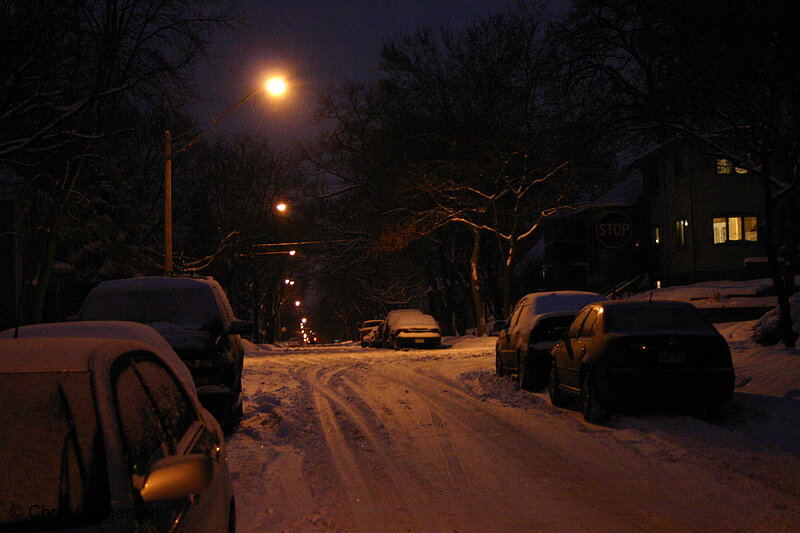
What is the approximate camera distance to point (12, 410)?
3.05 metres

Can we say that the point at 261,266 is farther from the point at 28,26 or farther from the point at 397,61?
the point at 28,26

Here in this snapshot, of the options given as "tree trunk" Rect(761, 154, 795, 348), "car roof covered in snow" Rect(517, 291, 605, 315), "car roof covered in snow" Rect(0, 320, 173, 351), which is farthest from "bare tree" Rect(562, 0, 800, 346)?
"car roof covered in snow" Rect(0, 320, 173, 351)

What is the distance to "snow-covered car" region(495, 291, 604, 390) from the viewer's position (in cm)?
1505

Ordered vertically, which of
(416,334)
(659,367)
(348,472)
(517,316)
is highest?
(517,316)

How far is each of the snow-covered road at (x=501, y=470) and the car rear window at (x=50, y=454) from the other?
10.3 feet

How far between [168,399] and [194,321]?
685 centimetres

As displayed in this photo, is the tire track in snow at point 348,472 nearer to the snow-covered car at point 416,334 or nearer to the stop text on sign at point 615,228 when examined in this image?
the stop text on sign at point 615,228

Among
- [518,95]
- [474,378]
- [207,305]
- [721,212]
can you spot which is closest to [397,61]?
[518,95]

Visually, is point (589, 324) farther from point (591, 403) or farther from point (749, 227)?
point (749, 227)

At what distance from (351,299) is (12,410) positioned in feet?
241

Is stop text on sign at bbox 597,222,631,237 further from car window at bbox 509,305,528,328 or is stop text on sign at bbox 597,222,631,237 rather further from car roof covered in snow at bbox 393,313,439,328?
car roof covered in snow at bbox 393,313,439,328

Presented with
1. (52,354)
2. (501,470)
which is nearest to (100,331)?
(52,354)

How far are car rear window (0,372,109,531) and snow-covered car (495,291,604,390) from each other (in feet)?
41.2

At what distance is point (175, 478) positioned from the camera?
118 inches
